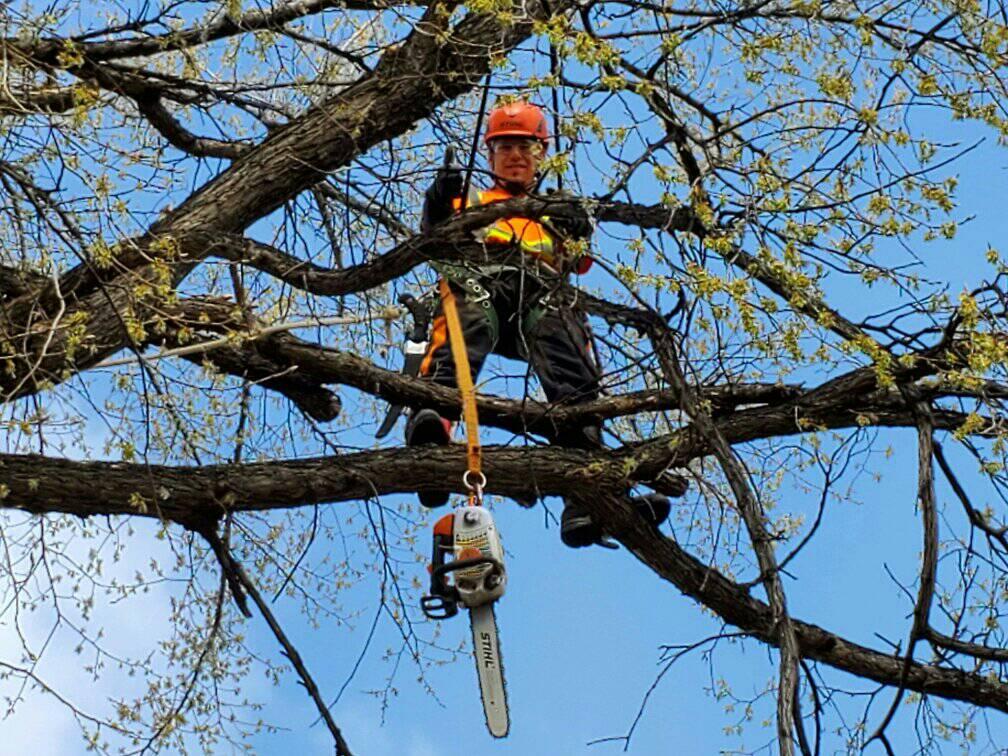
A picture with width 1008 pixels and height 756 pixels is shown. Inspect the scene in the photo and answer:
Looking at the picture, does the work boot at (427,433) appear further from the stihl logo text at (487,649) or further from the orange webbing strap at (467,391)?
the stihl logo text at (487,649)

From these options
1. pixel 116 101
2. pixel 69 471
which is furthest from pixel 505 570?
pixel 116 101

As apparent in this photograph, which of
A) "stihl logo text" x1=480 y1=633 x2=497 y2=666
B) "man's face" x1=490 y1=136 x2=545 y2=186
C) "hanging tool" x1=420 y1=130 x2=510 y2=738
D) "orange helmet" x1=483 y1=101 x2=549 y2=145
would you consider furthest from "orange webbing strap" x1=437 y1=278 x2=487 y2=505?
"orange helmet" x1=483 y1=101 x2=549 y2=145

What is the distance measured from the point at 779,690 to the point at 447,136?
9.22 feet

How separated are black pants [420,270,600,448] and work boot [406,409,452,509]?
19 centimetres

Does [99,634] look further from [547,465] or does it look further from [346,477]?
[547,465]

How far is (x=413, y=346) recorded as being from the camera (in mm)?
7871

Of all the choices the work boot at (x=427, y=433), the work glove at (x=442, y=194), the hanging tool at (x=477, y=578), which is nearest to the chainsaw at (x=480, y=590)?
the hanging tool at (x=477, y=578)

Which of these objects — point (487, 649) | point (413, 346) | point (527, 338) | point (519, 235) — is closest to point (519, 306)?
point (519, 235)

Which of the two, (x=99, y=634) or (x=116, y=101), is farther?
(x=116, y=101)

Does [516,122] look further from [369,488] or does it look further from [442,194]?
[369,488]

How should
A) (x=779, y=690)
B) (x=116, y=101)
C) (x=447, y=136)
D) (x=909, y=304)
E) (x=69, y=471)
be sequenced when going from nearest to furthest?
1. (x=779, y=690)
2. (x=909, y=304)
3. (x=69, y=471)
4. (x=447, y=136)
5. (x=116, y=101)

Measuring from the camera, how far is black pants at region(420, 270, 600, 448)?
7500mm

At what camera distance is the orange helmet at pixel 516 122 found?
786 centimetres

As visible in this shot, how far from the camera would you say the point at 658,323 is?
6820 millimetres
